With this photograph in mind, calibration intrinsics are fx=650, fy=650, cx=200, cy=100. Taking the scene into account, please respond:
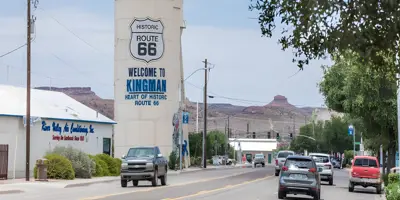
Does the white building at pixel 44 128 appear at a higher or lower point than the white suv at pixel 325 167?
higher

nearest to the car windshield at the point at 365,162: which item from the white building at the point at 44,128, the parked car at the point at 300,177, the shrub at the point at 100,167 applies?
the parked car at the point at 300,177

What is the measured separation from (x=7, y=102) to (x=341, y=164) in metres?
64.6

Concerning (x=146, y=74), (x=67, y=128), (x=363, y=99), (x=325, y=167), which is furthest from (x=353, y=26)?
(x=146, y=74)

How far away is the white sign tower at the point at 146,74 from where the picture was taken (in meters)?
68.1

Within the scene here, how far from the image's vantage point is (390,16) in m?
8.20

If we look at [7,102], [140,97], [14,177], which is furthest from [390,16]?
[140,97]

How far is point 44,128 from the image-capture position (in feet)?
150

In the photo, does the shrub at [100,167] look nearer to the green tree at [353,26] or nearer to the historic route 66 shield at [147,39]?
the historic route 66 shield at [147,39]

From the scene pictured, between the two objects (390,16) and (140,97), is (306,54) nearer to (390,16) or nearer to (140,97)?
(390,16)

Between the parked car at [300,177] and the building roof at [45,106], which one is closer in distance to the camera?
the parked car at [300,177]

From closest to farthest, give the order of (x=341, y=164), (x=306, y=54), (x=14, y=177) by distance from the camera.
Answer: (x=306, y=54) → (x=14, y=177) → (x=341, y=164)

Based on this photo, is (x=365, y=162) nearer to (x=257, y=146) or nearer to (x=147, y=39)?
(x=147, y=39)

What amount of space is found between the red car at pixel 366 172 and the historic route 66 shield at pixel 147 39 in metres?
36.3

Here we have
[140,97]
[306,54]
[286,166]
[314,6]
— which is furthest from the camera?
[140,97]
